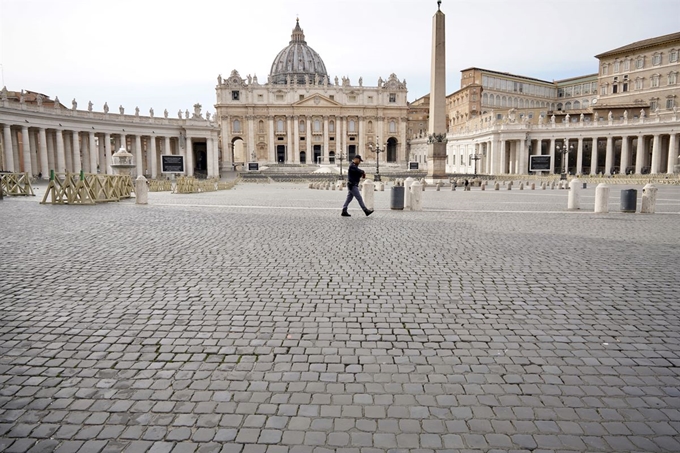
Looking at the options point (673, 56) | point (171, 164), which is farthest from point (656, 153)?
point (171, 164)

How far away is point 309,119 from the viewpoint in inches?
3740

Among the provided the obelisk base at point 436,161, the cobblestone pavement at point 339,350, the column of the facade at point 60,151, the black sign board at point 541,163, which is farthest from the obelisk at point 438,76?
the column of the facade at point 60,151

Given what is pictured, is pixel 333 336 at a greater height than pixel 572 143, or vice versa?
pixel 572 143

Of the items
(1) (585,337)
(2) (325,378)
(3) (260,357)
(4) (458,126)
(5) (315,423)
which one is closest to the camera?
(5) (315,423)

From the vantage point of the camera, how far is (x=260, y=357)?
12.2 ft

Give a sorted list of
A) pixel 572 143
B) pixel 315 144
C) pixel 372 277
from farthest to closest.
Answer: pixel 315 144, pixel 572 143, pixel 372 277

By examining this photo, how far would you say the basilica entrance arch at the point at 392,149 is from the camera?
9938 cm

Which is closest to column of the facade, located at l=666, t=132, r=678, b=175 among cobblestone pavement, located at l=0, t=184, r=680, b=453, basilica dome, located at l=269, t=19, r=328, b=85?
cobblestone pavement, located at l=0, t=184, r=680, b=453

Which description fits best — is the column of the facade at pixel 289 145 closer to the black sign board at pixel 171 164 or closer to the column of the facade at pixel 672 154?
the column of the facade at pixel 672 154

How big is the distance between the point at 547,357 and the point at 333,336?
1748 millimetres

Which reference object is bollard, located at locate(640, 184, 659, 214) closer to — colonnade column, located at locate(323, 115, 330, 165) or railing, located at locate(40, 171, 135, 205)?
railing, located at locate(40, 171, 135, 205)

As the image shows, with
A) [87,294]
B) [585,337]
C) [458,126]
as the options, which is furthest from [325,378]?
[458,126]

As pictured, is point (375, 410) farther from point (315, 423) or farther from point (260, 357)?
point (260, 357)

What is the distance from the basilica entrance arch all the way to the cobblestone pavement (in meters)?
92.8
